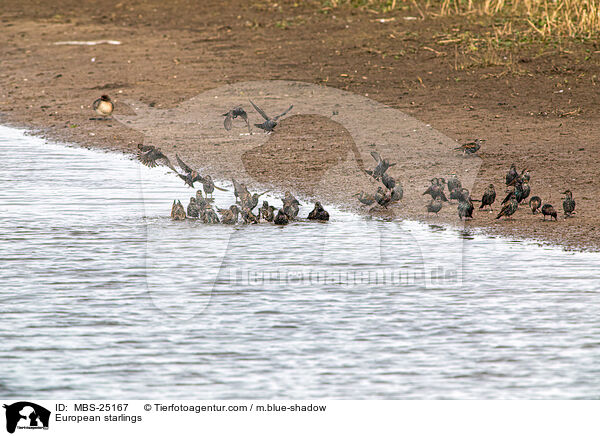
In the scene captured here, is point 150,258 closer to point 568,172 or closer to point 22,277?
point 22,277

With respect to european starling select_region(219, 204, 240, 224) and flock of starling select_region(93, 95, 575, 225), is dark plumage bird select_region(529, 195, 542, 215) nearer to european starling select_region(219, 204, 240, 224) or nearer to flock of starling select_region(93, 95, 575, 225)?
flock of starling select_region(93, 95, 575, 225)

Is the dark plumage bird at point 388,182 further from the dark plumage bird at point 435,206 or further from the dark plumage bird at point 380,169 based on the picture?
the dark plumage bird at point 435,206

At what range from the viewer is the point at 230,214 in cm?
813

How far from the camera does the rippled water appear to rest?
16.4 feet

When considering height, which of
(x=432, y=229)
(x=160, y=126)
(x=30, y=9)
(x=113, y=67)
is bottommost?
(x=432, y=229)

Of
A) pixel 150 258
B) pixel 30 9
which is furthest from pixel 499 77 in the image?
pixel 30 9

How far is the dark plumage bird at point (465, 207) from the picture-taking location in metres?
8.22

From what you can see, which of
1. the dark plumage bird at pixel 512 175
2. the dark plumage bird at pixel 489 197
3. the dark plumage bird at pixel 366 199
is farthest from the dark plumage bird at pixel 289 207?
the dark plumage bird at pixel 512 175

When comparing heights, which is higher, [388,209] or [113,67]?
[113,67]

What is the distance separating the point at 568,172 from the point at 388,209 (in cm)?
205

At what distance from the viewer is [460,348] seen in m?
5.38

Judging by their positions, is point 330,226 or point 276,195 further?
point 276,195
